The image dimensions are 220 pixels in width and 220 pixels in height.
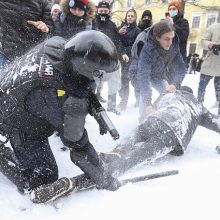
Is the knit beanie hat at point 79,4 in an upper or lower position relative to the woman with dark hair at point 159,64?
upper

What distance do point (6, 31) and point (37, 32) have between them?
1.03 feet

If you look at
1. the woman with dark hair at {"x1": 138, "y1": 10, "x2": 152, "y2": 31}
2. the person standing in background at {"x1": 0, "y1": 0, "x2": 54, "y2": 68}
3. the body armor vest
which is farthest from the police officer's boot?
the woman with dark hair at {"x1": 138, "y1": 10, "x2": 152, "y2": 31}

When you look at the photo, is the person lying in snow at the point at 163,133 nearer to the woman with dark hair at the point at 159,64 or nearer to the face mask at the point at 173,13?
the woman with dark hair at the point at 159,64

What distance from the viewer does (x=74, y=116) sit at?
2.21 meters

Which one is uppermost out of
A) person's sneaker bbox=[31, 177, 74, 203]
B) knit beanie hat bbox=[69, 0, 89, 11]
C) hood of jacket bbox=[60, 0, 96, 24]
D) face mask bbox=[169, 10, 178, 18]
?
knit beanie hat bbox=[69, 0, 89, 11]

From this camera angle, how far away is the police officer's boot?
242 cm

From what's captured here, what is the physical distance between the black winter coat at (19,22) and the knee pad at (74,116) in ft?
5.35

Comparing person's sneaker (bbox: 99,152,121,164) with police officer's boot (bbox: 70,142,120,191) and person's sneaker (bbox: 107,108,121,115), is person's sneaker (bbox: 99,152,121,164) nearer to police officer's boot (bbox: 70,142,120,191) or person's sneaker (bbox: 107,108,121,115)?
police officer's boot (bbox: 70,142,120,191)

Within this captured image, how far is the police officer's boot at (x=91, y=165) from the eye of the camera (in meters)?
2.42

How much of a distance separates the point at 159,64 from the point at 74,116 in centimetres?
233

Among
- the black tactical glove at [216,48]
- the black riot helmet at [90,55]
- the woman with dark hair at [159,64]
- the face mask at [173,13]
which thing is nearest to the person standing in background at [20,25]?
the woman with dark hair at [159,64]

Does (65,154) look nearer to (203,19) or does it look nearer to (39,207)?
(39,207)

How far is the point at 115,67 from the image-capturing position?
2.31 meters

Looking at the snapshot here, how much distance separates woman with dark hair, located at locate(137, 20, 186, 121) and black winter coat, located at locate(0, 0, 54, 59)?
1.17 metres
